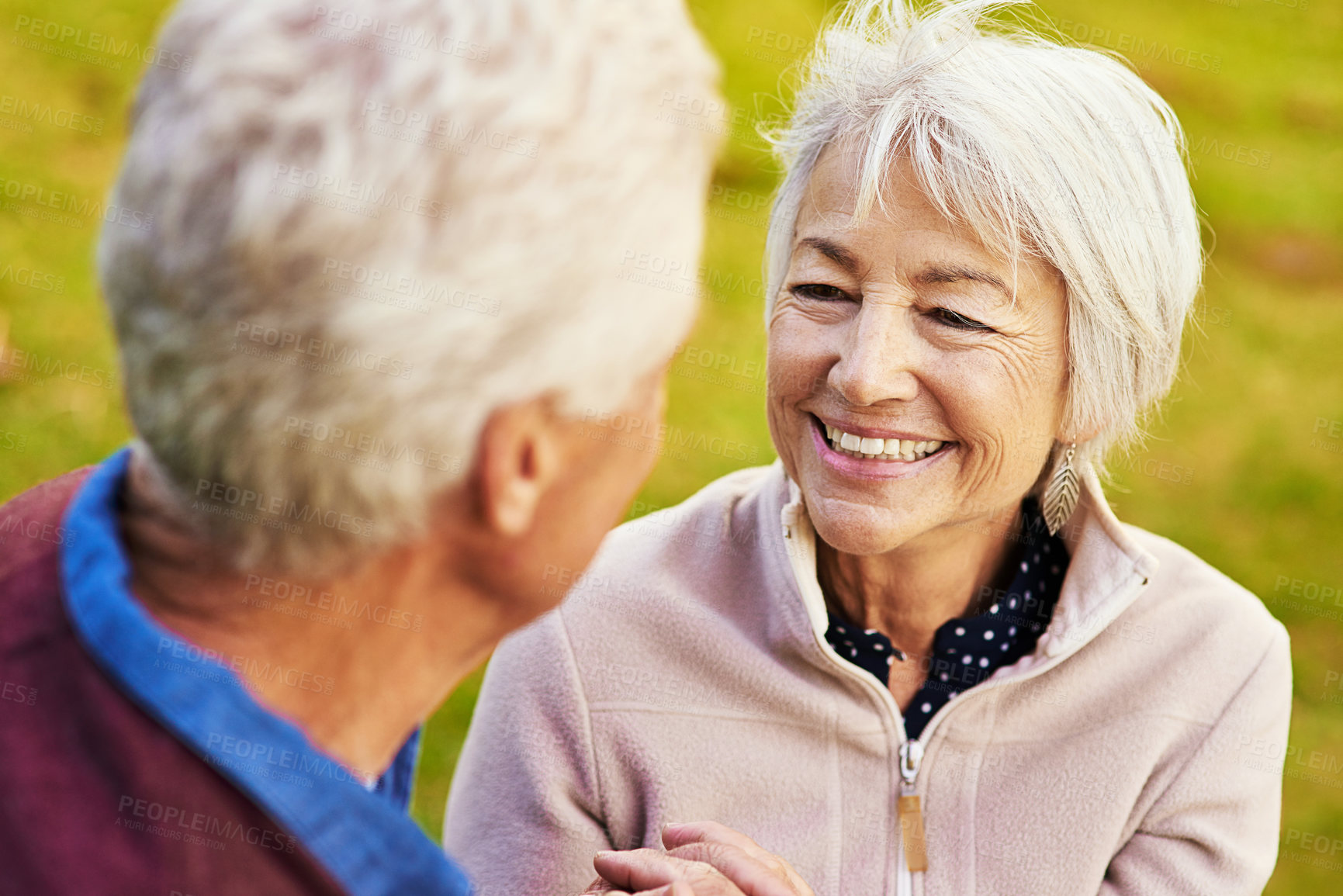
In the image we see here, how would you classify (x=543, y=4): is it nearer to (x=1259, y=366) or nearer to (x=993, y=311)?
(x=993, y=311)

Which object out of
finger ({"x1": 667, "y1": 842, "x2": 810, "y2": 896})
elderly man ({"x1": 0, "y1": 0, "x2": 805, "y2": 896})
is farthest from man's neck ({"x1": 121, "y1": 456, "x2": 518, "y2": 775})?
finger ({"x1": 667, "y1": 842, "x2": 810, "y2": 896})

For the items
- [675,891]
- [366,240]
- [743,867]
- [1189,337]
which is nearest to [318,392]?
[366,240]

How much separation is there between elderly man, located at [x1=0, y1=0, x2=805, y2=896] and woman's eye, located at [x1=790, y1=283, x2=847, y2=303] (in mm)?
892

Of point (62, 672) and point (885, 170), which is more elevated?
point (885, 170)

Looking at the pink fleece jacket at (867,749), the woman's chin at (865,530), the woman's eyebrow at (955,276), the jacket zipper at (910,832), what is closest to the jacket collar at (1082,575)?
the pink fleece jacket at (867,749)

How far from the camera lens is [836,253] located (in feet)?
6.57

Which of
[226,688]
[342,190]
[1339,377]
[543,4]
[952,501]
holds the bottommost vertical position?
[1339,377]

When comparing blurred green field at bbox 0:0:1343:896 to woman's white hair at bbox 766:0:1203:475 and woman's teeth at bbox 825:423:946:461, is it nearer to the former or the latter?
woman's white hair at bbox 766:0:1203:475

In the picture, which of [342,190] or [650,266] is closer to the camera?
[342,190]

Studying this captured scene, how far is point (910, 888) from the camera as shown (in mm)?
2035

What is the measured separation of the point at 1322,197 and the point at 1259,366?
194cm

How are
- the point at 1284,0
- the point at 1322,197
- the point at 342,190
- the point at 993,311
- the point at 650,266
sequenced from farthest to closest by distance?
the point at 1284,0, the point at 1322,197, the point at 993,311, the point at 650,266, the point at 342,190

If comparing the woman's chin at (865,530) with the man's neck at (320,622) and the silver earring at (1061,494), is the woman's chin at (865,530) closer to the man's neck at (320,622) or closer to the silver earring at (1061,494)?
the silver earring at (1061,494)

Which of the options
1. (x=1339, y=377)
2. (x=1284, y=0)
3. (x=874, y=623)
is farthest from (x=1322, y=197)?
(x=874, y=623)
